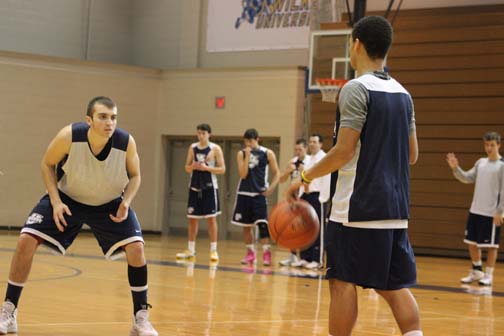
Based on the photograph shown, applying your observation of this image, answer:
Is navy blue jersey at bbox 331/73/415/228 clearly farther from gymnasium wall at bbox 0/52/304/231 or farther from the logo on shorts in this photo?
gymnasium wall at bbox 0/52/304/231

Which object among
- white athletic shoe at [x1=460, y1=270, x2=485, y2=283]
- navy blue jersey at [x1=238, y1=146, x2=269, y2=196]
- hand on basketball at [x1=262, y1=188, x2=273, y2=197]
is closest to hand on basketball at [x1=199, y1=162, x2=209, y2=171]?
navy blue jersey at [x1=238, y1=146, x2=269, y2=196]

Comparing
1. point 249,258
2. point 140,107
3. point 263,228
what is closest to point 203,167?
point 263,228

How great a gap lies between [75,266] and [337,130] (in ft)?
23.4

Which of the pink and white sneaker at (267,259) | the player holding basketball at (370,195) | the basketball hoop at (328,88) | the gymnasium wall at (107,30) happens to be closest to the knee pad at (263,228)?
the pink and white sneaker at (267,259)

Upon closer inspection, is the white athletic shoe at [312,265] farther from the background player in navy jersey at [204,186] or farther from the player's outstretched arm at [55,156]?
the player's outstretched arm at [55,156]

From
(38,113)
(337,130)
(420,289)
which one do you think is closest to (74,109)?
(38,113)

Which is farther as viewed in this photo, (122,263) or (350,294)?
(122,263)

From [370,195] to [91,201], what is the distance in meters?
2.22

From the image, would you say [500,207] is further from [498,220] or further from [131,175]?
[131,175]

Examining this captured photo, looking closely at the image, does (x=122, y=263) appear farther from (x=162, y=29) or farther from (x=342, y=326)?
(x=162, y=29)

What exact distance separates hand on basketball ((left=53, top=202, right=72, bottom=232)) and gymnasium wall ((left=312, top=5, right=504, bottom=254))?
11041mm

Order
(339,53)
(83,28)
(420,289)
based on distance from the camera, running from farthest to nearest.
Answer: (83,28)
(339,53)
(420,289)

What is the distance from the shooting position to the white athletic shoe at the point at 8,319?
213 inches

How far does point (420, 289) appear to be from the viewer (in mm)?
9758
